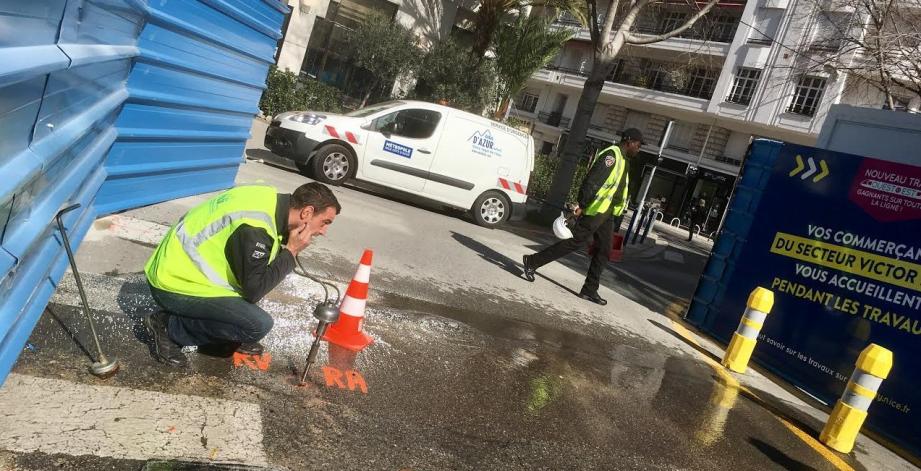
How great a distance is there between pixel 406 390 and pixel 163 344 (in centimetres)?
133

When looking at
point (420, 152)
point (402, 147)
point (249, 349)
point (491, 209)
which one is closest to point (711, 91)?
point (491, 209)

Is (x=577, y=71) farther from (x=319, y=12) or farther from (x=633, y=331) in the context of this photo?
(x=633, y=331)

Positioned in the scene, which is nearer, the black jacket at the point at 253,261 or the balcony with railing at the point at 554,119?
the black jacket at the point at 253,261

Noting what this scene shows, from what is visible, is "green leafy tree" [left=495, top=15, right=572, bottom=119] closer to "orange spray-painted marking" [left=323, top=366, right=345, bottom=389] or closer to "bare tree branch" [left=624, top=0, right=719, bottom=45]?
"bare tree branch" [left=624, top=0, right=719, bottom=45]

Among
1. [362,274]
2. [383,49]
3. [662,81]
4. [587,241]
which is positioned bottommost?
[362,274]

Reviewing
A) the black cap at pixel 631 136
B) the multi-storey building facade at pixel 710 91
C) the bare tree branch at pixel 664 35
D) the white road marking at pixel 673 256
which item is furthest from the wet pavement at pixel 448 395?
the multi-storey building facade at pixel 710 91

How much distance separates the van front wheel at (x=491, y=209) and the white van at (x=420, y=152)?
2cm

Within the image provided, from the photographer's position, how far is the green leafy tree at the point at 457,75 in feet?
67.4

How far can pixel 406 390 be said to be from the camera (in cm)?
393

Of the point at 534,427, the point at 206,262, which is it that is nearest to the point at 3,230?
the point at 206,262

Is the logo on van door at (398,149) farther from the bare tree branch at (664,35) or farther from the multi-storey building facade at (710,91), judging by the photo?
the multi-storey building facade at (710,91)

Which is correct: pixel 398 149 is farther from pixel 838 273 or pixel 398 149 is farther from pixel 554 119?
pixel 554 119

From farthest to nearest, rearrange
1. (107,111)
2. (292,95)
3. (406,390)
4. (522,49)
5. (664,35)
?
(522,49) → (292,95) → (664,35) → (406,390) → (107,111)

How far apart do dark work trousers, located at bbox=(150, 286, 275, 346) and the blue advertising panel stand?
211 inches
